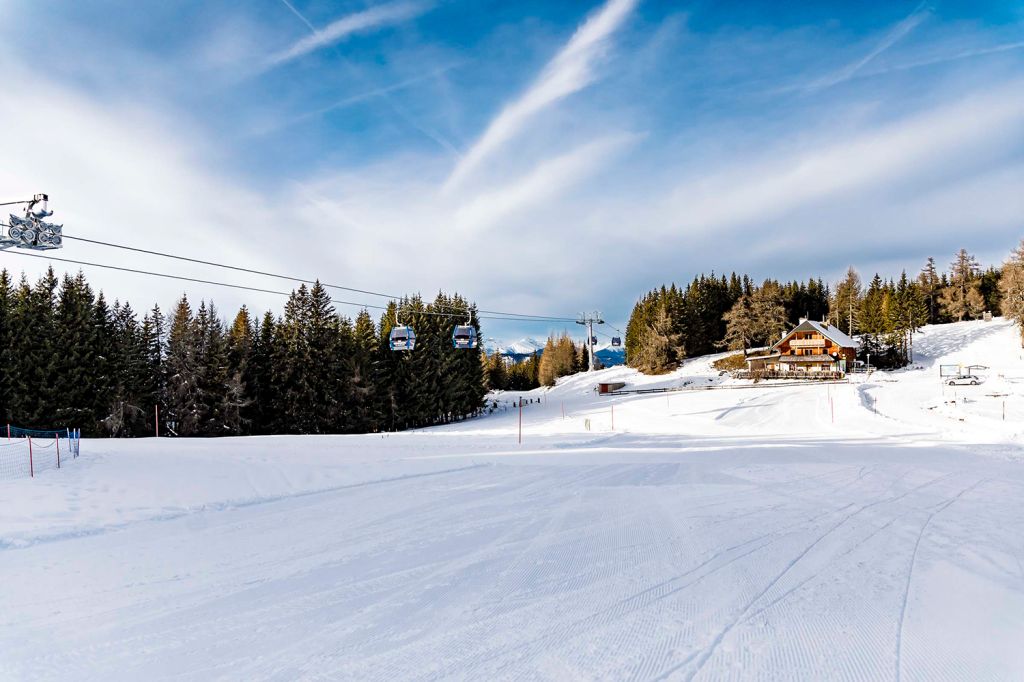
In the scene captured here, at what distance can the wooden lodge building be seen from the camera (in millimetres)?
58500

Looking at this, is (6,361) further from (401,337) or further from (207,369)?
(401,337)

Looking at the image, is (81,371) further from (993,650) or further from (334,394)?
(993,650)

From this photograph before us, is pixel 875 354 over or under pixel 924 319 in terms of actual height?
under

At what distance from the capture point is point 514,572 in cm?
606

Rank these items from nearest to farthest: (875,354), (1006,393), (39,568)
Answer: (39,568) < (1006,393) < (875,354)

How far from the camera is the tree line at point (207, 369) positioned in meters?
34.7

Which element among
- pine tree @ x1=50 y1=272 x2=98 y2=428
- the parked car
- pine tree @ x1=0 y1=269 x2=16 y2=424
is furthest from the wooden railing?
pine tree @ x1=0 y1=269 x2=16 y2=424

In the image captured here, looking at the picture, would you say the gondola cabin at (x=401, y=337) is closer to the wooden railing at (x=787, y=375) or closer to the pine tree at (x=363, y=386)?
the pine tree at (x=363, y=386)

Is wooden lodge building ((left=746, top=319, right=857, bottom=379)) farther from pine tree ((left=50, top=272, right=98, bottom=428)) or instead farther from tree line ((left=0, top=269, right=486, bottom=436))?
pine tree ((left=50, top=272, right=98, bottom=428))

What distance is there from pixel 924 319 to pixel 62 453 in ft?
328

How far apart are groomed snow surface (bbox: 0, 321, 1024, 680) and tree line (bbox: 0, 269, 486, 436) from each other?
2690 centimetres

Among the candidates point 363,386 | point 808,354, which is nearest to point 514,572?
point 363,386

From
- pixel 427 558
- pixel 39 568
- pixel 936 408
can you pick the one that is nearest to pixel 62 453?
pixel 39 568

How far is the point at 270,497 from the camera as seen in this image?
11016 mm
